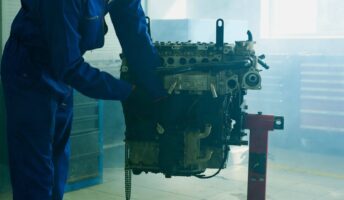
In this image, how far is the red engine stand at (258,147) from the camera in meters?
1.87

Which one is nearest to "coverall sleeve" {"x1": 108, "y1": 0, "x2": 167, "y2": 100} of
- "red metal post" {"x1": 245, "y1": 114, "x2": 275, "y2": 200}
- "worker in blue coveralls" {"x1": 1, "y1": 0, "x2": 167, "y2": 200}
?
"worker in blue coveralls" {"x1": 1, "y1": 0, "x2": 167, "y2": 200}

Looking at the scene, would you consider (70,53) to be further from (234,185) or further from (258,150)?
(234,185)

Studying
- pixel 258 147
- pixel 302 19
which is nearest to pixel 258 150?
pixel 258 147

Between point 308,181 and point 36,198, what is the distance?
7.90 ft

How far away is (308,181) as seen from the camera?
3684 mm

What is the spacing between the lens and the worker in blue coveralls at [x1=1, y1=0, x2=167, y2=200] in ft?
5.73

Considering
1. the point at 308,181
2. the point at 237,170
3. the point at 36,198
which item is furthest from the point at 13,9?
the point at 308,181

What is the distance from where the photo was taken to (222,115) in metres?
1.85

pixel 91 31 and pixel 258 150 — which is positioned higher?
pixel 91 31

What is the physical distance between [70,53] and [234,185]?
2.14 meters

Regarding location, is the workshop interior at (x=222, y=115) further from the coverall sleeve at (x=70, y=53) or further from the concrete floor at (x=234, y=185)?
the coverall sleeve at (x=70, y=53)

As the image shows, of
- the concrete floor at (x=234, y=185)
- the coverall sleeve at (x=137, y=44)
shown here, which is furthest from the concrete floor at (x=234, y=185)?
the coverall sleeve at (x=137, y=44)

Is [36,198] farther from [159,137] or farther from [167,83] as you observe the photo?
[167,83]

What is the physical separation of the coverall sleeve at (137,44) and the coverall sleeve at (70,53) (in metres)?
0.11
